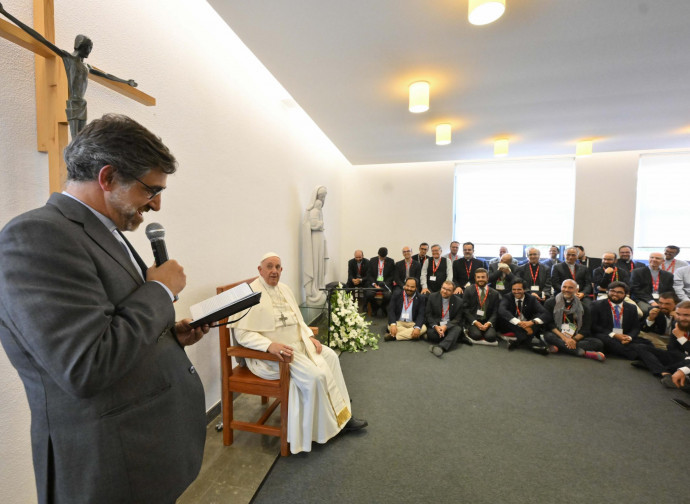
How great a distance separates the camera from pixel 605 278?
18.2 ft

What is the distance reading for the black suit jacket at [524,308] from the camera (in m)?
4.49

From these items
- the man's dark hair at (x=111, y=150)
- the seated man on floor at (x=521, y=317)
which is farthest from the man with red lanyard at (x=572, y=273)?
the man's dark hair at (x=111, y=150)

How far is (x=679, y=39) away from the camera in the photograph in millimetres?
2480

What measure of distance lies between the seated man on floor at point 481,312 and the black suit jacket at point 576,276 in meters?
1.79

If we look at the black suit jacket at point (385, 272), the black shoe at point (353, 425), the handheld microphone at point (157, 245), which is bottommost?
the black shoe at point (353, 425)

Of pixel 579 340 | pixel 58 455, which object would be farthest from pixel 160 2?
pixel 579 340

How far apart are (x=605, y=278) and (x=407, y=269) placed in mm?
3450

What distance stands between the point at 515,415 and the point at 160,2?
4069 millimetres

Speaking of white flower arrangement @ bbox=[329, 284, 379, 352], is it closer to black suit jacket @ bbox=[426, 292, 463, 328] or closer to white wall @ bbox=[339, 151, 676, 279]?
black suit jacket @ bbox=[426, 292, 463, 328]

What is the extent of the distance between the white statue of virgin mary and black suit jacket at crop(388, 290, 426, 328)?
3.81ft

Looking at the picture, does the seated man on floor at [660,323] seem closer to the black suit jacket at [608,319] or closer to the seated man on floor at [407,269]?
the black suit jacket at [608,319]

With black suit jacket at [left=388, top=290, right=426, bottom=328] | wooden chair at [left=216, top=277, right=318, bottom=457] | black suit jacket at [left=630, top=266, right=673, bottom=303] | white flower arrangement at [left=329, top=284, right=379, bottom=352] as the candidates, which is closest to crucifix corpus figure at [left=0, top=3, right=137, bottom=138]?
wooden chair at [left=216, top=277, right=318, bottom=457]

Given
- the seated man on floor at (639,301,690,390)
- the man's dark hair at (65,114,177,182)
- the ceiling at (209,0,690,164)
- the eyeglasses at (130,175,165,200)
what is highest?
the ceiling at (209,0,690,164)

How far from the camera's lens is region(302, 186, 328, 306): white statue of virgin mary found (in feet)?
14.9
